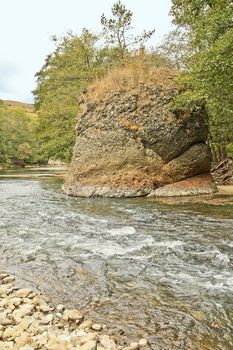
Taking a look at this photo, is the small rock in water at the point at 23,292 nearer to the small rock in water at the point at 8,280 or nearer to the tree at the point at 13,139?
the small rock in water at the point at 8,280

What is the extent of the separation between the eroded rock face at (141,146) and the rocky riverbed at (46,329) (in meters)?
12.7

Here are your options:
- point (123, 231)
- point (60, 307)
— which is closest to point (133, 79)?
point (123, 231)

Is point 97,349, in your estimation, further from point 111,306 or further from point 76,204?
point 76,204

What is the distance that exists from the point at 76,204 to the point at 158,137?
6.10m

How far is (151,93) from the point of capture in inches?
723

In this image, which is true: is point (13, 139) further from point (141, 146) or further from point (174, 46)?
point (141, 146)

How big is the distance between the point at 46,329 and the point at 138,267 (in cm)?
285

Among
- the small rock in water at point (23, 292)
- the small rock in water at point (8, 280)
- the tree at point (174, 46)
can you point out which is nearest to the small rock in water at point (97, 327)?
the small rock in water at point (23, 292)

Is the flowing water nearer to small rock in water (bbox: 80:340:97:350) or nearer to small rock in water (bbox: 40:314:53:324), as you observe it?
small rock in water (bbox: 80:340:97:350)

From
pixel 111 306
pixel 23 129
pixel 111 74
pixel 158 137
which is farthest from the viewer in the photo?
pixel 23 129

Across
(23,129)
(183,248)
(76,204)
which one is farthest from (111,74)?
(23,129)

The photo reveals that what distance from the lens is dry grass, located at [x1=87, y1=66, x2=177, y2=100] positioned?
1867cm

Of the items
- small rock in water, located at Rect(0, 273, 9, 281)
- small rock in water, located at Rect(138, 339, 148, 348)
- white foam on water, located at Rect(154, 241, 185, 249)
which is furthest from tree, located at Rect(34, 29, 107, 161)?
small rock in water, located at Rect(138, 339, 148, 348)

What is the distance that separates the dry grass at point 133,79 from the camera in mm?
18672
